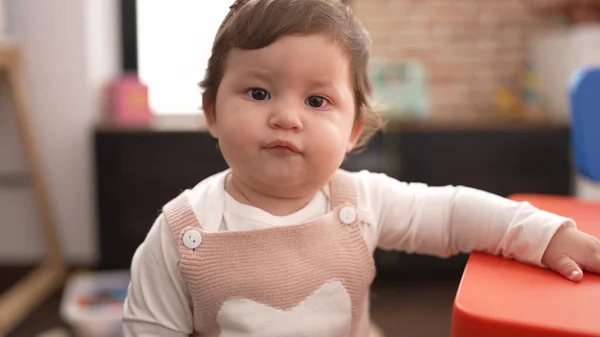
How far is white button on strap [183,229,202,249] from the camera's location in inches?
32.8

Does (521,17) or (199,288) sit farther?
(521,17)

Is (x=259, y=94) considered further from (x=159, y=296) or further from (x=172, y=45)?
(x=172, y=45)

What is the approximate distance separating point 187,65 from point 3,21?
84 centimetres

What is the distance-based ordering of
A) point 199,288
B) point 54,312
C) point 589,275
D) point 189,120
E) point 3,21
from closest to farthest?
point 589,275 → point 199,288 → point 54,312 → point 3,21 → point 189,120

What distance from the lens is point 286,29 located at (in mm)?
821

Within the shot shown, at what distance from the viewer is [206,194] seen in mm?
908

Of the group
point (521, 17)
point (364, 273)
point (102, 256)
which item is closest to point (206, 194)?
point (364, 273)

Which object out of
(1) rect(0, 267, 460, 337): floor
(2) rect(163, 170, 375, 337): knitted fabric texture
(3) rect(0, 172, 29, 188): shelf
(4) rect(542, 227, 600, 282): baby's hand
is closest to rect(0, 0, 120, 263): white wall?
(3) rect(0, 172, 29, 188): shelf

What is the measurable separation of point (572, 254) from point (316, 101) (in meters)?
0.35

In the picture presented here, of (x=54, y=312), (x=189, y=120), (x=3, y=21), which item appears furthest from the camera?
(x=189, y=120)

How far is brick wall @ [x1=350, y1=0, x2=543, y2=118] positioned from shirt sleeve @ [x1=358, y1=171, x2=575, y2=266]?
227cm

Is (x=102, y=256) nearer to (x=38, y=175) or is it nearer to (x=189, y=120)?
(x=38, y=175)

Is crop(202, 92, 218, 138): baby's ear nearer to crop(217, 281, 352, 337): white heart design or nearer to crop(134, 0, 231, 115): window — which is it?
crop(217, 281, 352, 337): white heart design

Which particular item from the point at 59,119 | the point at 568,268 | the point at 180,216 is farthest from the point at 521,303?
the point at 59,119
